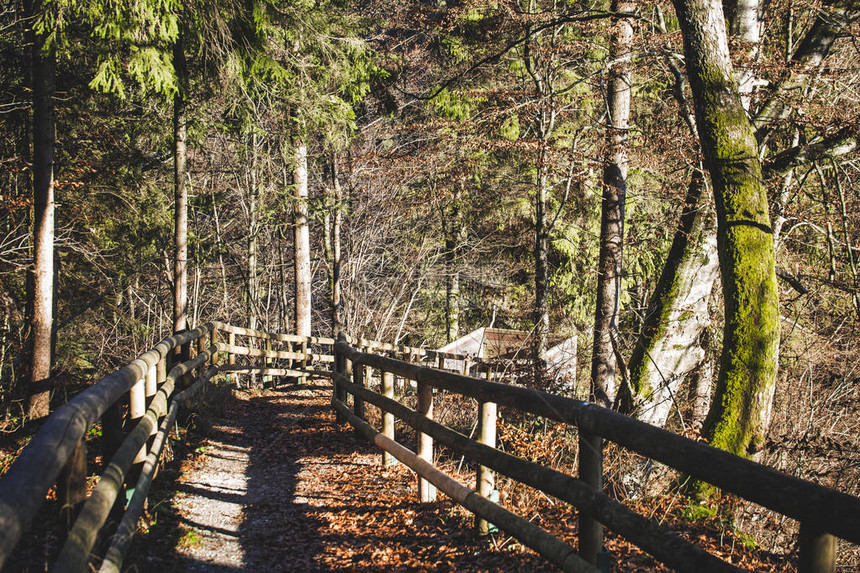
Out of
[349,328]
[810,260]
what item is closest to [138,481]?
[810,260]

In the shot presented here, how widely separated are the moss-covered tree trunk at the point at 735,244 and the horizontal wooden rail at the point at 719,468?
9.47 feet

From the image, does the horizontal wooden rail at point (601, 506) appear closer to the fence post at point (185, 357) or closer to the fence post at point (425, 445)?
the fence post at point (425, 445)

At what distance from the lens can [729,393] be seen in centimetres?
590

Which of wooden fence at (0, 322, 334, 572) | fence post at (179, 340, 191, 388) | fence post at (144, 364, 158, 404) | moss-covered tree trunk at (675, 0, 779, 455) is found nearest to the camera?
wooden fence at (0, 322, 334, 572)

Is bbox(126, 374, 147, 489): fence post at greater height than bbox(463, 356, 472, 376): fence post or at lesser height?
greater

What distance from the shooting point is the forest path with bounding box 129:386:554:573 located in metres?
4.61

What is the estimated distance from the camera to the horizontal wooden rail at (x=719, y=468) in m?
2.14

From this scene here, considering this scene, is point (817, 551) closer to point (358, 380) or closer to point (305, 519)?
point (305, 519)

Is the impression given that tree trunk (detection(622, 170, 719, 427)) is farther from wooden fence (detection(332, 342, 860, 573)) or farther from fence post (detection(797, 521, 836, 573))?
fence post (detection(797, 521, 836, 573))

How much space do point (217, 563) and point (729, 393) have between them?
473 centimetres

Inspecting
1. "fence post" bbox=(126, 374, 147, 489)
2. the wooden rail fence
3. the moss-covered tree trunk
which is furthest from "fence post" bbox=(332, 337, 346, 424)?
the moss-covered tree trunk

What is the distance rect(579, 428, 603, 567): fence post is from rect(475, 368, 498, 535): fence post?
4.24 ft

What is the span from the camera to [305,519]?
18.7 ft

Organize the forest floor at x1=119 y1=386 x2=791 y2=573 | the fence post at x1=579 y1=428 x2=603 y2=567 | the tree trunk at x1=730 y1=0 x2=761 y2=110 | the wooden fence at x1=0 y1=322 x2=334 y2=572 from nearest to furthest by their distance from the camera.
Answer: the wooden fence at x1=0 y1=322 x2=334 y2=572
the fence post at x1=579 y1=428 x2=603 y2=567
the forest floor at x1=119 y1=386 x2=791 y2=573
the tree trunk at x1=730 y1=0 x2=761 y2=110
